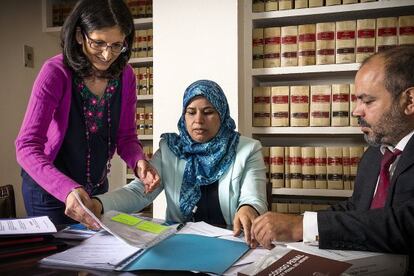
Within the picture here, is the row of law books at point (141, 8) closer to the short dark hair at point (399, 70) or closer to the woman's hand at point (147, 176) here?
the woman's hand at point (147, 176)

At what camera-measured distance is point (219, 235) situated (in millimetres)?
990

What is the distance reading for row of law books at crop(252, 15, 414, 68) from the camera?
217 cm

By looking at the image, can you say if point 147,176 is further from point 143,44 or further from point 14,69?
point 14,69

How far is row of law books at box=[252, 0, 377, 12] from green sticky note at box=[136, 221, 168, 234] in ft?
5.95

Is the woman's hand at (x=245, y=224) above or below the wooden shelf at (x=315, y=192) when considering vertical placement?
above

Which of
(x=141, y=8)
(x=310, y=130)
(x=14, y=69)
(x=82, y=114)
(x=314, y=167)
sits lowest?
(x=314, y=167)

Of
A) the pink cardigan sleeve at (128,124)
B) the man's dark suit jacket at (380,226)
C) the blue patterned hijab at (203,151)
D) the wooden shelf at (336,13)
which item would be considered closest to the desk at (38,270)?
the man's dark suit jacket at (380,226)

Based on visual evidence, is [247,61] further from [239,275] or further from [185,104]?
[239,275]

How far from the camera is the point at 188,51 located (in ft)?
8.02

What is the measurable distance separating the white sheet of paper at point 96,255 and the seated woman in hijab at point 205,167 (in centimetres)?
48

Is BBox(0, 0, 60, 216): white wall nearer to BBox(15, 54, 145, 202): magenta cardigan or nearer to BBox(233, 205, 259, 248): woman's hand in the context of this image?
BBox(15, 54, 145, 202): magenta cardigan

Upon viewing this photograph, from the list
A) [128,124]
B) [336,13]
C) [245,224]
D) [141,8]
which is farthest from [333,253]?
[141,8]

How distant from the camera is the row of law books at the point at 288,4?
2.27 meters

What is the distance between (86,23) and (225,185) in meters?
0.81
